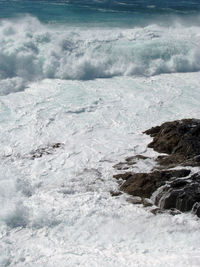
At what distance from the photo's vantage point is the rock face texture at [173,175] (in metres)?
9.96

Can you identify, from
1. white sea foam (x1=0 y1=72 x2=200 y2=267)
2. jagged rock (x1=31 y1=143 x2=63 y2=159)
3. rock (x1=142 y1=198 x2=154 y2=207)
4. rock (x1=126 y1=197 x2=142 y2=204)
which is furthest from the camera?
jagged rock (x1=31 y1=143 x2=63 y2=159)

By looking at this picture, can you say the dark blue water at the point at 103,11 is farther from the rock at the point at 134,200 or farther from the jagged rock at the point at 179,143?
the rock at the point at 134,200

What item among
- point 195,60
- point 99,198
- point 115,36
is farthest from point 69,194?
point 115,36

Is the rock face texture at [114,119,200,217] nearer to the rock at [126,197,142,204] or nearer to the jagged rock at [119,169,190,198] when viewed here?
the jagged rock at [119,169,190,198]

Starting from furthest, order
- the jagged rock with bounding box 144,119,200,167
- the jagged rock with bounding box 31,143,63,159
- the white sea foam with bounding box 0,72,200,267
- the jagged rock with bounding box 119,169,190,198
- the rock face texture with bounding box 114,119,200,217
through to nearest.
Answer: the jagged rock with bounding box 31,143,63,159 < the jagged rock with bounding box 144,119,200,167 < the jagged rock with bounding box 119,169,190,198 < the rock face texture with bounding box 114,119,200,217 < the white sea foam with bounding box 0,72,200,267

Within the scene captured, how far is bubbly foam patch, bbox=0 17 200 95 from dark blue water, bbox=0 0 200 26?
3.85 m

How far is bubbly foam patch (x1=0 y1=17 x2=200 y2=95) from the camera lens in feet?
69.1

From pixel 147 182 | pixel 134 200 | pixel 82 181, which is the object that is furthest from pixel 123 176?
pixel 82 181

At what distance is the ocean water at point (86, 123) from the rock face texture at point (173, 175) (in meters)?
0.38

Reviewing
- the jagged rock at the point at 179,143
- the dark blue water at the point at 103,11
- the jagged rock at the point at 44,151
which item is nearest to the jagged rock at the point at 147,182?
the jagged rock at the point at 179,143

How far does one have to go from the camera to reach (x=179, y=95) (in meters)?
18.1

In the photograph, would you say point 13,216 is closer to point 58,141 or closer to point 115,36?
point 58,141

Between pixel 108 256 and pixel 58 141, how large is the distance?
6.03 metres

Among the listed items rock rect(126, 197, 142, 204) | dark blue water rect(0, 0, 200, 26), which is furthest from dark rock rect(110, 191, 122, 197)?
dark blue water rect(0, 0, 200, 26)
